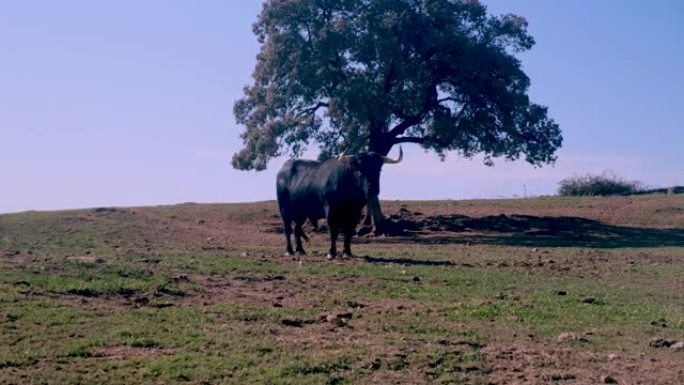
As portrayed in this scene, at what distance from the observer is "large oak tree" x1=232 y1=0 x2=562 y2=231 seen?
3341 cm

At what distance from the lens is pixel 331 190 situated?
73.3 feet

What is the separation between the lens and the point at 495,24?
35.8 m

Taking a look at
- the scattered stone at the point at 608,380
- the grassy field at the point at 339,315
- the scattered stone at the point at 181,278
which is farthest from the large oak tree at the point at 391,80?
the scattered stone at the point at 608,380

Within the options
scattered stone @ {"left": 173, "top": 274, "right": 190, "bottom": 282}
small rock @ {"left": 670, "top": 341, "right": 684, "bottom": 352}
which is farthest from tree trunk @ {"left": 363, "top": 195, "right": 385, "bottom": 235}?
small rock @ {"left": 670, "top": 341, "right": 684, "bottom": 352}

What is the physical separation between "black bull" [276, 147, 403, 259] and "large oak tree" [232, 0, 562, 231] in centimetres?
902

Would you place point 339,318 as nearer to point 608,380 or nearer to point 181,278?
point 608,380

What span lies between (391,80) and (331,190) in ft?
42.9

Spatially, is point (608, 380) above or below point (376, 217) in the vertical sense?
below

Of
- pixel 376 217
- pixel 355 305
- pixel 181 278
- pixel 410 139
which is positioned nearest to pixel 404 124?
pixel 410 139

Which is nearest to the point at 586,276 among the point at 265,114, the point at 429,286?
the point at 429,286

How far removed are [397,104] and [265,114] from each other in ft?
16.5

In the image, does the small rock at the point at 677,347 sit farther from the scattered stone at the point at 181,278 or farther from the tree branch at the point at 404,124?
the tree branch at the point at 404,124

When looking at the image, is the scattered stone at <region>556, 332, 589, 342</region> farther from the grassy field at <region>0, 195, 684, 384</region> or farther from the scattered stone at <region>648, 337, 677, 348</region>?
the scattered stone at <region>648, 337, 677, 348</region>

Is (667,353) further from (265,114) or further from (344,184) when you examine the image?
(265,114)
